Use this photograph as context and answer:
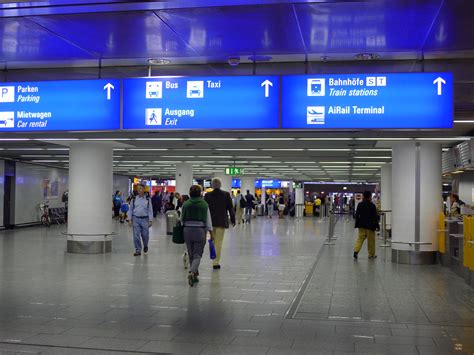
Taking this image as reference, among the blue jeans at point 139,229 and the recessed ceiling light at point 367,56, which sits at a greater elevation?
the recessed ceiling light at point 367,56

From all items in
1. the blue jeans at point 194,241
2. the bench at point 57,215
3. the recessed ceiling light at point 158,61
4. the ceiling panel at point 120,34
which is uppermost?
the recessed ceiling light at point 158,61

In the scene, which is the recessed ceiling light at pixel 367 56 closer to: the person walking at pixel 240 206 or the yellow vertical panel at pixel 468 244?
the yellow vertical panel at pixel 468 244

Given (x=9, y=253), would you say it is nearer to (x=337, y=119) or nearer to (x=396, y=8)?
(x=337, y=119)

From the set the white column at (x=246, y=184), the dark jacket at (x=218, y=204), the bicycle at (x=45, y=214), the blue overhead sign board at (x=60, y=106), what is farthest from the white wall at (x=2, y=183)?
the white column at (x=246, y=184)

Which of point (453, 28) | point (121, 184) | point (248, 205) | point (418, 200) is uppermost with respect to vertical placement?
point (453, 28)

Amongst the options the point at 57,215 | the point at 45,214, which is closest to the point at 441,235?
the point at 45,214

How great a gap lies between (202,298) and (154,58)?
135 inches

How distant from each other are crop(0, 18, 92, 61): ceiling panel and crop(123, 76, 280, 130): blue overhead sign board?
1007 millimetres

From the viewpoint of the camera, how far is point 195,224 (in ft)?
27.5

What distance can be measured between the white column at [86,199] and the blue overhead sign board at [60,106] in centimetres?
635

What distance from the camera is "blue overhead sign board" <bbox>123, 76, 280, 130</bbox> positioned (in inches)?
250

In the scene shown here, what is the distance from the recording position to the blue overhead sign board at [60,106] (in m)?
6.69

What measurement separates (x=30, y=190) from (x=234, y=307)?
65.6ft

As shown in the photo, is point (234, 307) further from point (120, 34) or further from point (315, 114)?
point (120, 34)
